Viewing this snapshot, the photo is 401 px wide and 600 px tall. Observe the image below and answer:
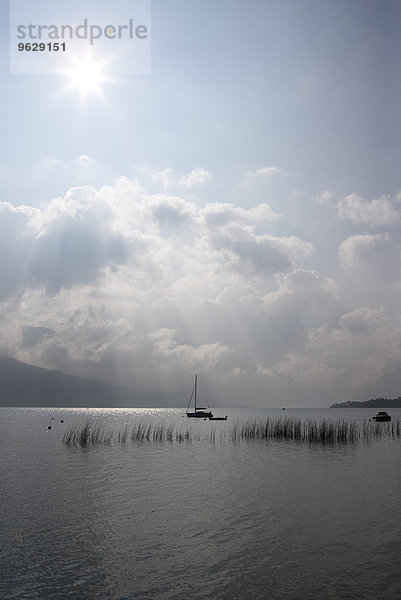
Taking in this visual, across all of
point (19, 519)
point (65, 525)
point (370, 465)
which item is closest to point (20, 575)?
point (65, 525)

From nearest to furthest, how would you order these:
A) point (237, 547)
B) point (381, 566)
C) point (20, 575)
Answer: point (20, 575) < point (381, 566) < point (237, 547)

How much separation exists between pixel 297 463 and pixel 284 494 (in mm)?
11419

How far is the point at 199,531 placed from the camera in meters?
17.0

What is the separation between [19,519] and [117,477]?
9.86 metres

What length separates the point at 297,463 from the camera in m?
34.4

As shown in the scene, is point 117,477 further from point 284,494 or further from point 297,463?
point 297,463

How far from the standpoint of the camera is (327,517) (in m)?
19.2

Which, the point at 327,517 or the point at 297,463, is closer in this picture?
the point at 327,517

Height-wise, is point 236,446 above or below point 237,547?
below

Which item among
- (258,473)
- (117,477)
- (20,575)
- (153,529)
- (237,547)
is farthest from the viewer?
(258,473)

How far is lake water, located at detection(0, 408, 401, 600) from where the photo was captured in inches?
482

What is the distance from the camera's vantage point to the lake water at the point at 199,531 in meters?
12.2

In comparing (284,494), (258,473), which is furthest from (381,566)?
(258,473)

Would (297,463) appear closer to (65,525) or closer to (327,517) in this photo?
(327,517)
